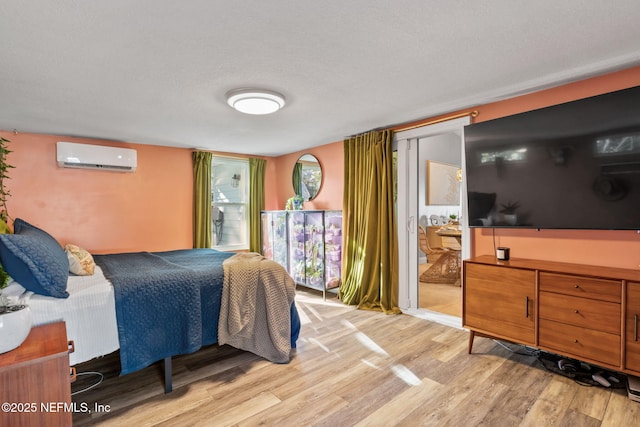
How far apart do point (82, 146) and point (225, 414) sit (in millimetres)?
3587

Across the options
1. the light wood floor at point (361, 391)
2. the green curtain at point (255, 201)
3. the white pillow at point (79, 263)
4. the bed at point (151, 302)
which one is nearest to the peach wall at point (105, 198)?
the green curtain at point (255, 201)

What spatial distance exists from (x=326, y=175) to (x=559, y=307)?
318 centimetres

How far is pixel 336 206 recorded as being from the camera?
4.51 meters

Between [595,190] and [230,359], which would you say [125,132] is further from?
[595,190]

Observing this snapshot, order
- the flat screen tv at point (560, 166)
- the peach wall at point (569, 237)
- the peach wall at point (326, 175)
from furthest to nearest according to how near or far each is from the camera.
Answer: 1. the peach wall at point (326, 175)
2. the peach wall at point (569, 237)
3. the flat screen tv at point (560, 166)

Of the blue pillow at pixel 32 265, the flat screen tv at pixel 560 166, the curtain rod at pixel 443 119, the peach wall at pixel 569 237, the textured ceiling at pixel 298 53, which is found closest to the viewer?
the textured ceiling at pixel 298 53

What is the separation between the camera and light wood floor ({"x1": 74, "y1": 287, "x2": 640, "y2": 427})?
1.82 metres

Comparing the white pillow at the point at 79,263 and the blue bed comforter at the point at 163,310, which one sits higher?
the white pillow at the point at 79,263

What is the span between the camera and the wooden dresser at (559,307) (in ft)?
6.25

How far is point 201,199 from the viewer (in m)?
4.71

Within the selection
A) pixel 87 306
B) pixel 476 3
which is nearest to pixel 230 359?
pixel 87 306

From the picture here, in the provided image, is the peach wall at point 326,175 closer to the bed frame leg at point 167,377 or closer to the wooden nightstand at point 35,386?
the bed frame leg at point 167,377

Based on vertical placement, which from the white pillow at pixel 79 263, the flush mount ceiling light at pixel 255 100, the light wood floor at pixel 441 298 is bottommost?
the light wood floor at pixel 441 298

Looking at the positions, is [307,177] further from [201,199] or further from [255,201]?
[201,199]
